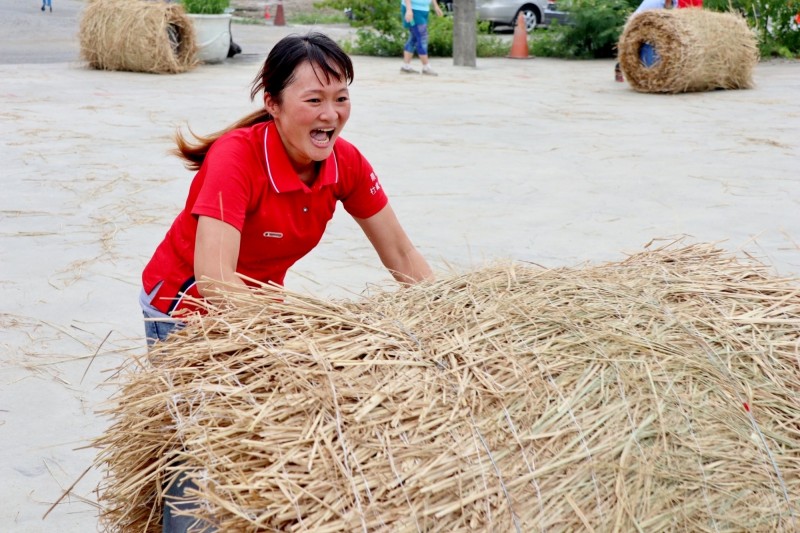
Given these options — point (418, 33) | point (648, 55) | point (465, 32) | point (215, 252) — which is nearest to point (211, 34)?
point (418, 33)

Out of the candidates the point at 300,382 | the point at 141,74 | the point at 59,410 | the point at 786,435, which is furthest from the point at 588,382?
the point at 141,74

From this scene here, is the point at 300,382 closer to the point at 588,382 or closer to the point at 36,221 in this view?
the point at 588,382

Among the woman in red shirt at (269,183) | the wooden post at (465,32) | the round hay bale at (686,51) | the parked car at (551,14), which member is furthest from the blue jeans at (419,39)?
the woman in red shirt at (269,183)

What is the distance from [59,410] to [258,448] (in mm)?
2153

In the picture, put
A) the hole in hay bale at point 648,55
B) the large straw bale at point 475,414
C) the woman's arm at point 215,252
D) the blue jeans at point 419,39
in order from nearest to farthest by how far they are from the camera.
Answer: the large straw bale at point 475,414, the woman's arm at point 215,252, the hole in hay bale at point 648,55, the blue jeans at point 419,39

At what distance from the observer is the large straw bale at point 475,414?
5.56 ft

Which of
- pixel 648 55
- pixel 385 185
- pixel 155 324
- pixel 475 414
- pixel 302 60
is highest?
pixel 648 55

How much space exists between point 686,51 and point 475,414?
10.9m

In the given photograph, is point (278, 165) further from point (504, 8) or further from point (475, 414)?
point (504, 8)

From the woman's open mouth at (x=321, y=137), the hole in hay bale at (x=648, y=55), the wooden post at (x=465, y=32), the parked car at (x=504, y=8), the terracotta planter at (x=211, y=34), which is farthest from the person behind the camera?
the parked car at (x=504, y=8)

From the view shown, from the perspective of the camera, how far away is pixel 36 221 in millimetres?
6004

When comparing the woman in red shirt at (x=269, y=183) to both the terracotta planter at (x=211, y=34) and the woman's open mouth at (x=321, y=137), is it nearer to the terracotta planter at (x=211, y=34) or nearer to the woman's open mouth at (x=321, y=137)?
the woman's open mouth at (x=321, y=137)

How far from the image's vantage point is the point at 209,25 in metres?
15.0

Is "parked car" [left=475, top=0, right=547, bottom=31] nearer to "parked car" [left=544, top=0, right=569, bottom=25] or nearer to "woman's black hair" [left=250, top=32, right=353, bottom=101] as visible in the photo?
"parked car" [left=544, top=0, right=569, bottom=25]
